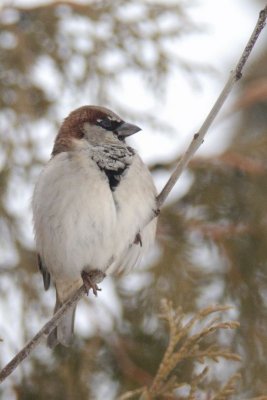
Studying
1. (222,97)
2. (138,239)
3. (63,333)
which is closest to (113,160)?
(138,239)

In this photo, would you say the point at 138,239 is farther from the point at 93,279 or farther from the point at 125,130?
the point at 125,130

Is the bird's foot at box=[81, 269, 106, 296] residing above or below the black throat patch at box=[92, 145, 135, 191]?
below

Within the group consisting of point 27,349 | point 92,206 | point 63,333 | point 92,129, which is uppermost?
point 92,129

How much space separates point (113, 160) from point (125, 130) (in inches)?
9.6

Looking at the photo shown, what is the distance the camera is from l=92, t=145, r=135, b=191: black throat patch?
3.75 m

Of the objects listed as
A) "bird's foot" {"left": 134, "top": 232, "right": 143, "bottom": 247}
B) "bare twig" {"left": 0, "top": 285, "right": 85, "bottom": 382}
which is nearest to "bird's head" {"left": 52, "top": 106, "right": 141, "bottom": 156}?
"bird's foot" {"left": 134, "top": 232, "right": 143, "bottom": 247}

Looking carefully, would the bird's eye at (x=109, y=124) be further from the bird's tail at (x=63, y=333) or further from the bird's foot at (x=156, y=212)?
the bird's tail at (x=63, y=333)

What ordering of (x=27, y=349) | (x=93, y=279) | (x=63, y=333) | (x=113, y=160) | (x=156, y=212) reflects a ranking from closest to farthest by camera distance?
(x=27, y=349)
(x=156, y=212)
(x=93, y=279)
(x=113, y=160)
(x=63, y=333)

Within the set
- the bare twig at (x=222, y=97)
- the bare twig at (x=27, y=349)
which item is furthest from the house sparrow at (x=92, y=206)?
the bare twig at (x=27, y=349)

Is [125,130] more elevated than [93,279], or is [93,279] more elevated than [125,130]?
[125,130]

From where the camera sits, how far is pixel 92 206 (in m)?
3.66

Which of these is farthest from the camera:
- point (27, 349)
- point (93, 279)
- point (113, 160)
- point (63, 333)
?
point (63, 333)

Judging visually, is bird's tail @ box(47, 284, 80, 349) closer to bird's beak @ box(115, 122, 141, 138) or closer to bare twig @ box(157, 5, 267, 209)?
bird's beak @ box(115, 122, 141, 138)

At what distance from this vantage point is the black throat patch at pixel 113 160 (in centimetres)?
375
